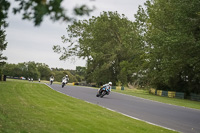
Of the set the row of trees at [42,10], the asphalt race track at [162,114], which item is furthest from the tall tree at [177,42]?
the row of trees at [42,10]

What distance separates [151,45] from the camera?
1791 inches

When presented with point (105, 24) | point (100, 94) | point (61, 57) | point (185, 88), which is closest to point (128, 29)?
point (105, 24)

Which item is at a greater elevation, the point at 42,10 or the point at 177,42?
the point at 177,42

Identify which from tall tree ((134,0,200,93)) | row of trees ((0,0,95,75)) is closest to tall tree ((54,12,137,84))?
tall tree ((134,0,200,93))

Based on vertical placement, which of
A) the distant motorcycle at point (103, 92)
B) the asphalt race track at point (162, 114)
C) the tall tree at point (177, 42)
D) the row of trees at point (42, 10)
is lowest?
the asphalt race track at point (162, 114)

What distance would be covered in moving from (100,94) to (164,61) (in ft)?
45.3

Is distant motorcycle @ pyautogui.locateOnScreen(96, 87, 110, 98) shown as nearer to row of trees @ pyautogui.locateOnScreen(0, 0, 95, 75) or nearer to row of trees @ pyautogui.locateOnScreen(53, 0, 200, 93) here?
row of trees @ pyautogui.locateOnScreen(53, 0, 200, 93)

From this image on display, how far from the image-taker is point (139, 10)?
50.3 metres

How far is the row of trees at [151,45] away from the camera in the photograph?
106 ft

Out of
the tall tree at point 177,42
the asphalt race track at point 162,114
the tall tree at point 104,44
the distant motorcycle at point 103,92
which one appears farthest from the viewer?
the tall tree at point 104,44

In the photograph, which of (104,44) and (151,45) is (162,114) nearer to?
(151,45)

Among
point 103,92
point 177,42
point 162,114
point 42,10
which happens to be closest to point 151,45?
point 177,42

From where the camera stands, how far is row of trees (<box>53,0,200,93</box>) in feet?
106

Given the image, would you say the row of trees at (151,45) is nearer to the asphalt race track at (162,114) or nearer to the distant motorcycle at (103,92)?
the asphalt race track at (162,114)
